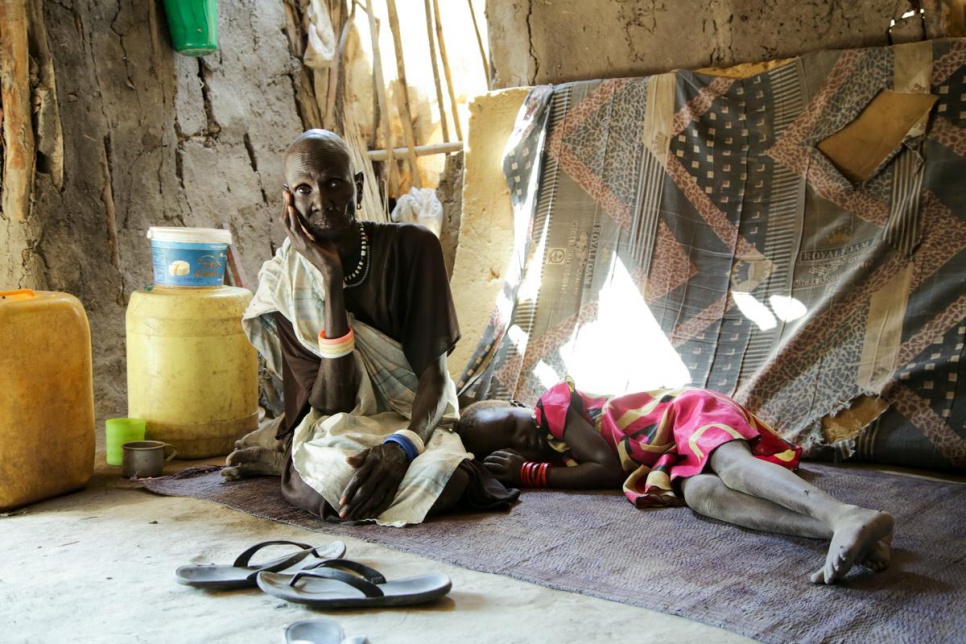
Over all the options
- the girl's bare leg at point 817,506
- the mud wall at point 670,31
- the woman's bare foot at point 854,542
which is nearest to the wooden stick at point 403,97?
the mud wall at point 670,31

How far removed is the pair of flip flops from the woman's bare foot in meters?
0.94

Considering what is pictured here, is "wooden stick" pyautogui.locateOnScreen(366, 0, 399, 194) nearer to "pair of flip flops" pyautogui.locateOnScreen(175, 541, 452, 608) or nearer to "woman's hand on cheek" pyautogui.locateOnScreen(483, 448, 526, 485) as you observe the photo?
"woman's hand on cheek" pyautogui.locateOnScreen(483, 448, 526, 485)

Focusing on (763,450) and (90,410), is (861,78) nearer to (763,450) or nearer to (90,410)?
(763,450)

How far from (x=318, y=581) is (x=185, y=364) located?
1.83 meters

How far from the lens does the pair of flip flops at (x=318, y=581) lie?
2.12m

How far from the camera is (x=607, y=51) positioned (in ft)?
15.1

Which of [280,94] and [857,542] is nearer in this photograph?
[857,542]

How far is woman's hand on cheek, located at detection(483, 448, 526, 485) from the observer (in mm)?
3176

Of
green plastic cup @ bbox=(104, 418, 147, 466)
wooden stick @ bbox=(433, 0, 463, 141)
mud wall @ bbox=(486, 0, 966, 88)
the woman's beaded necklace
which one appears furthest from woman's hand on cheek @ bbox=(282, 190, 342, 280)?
wooden stick @ bbox=(433, 0, 463, 141)

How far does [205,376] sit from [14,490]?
0.95 metres

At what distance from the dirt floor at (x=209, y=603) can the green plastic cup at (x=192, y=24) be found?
9.60 ft

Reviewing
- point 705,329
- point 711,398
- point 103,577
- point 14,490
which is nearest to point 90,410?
point 14,490

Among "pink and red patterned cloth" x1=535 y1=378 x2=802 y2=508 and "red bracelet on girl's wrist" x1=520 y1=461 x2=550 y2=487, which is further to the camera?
"red bracelet on girl's wrist" x1=520 y1=461 x2=550 y2=487

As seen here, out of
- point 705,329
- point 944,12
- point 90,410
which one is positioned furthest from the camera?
point 705,329
